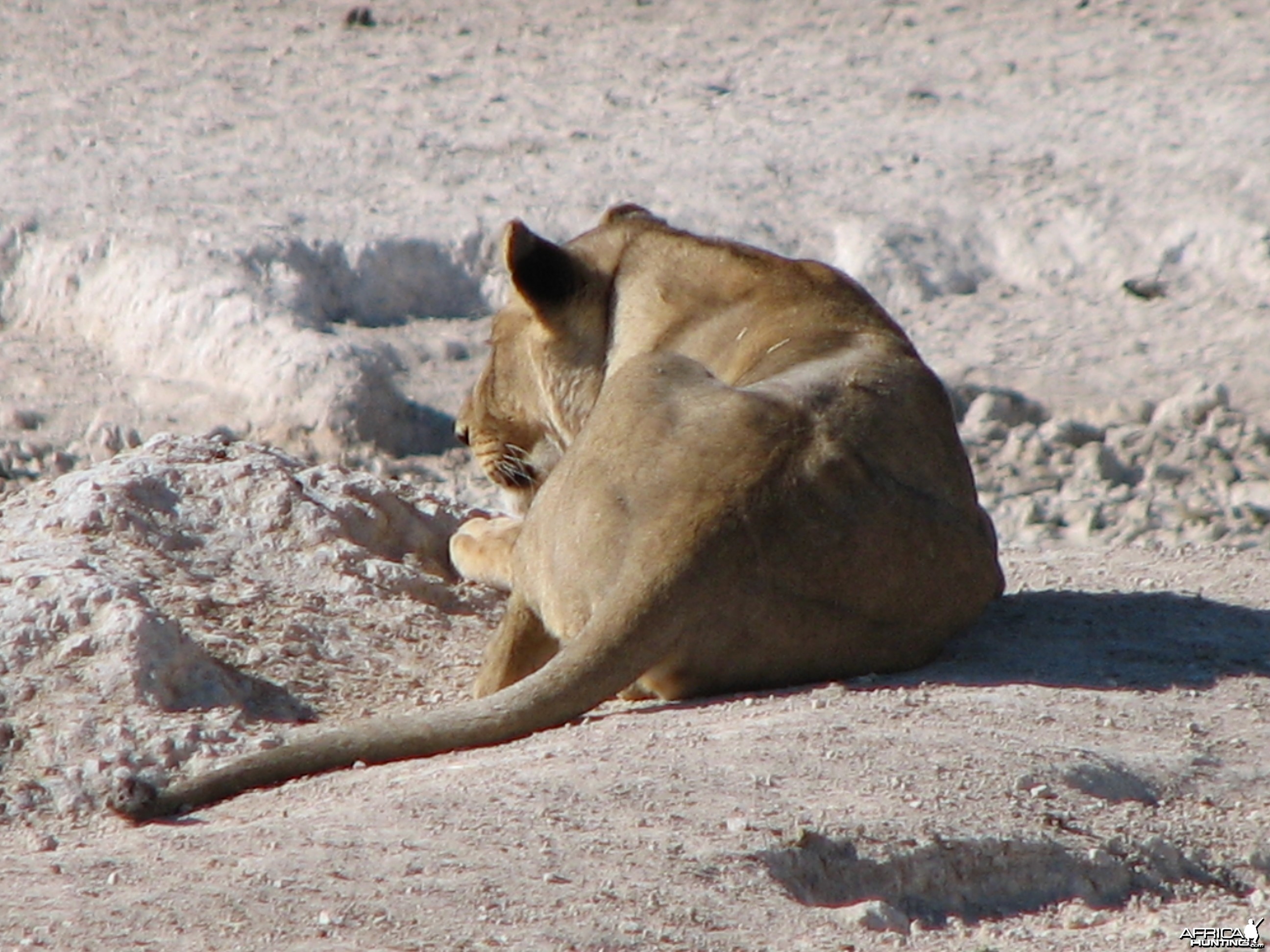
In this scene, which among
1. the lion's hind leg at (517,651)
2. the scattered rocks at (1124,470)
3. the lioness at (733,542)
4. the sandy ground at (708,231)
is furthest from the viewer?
the scattered rocks at (1124,470)

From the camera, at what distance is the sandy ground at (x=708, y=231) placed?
313 cm

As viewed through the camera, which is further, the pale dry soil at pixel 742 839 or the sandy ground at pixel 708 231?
the sandy ground at pixel 708 231

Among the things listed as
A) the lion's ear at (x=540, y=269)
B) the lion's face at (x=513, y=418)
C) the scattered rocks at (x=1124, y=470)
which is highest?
the lion's ear at (x=540, y=269)

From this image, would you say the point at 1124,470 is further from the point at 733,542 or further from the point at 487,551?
the point at 733,542

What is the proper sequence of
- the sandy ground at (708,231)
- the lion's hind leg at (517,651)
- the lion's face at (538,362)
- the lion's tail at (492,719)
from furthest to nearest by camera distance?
the lion's face at (538,362) < the lion's hind leg at (517,651) < the lion's tail at (492,719) < the sandy ground at (708,231)

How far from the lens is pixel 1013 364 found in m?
8.20

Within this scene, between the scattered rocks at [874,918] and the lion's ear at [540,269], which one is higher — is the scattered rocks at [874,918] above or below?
below

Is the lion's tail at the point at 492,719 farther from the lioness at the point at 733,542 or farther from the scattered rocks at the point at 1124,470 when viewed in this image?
the scattered rocks at the point at 1124,470

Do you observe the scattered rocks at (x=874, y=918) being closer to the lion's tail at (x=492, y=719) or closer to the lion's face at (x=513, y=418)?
the lion's tail at (x=492, y=719)

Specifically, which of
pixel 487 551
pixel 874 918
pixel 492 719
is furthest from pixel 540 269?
pixel 874 918

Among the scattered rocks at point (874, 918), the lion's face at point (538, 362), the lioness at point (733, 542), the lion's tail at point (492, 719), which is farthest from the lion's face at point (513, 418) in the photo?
the scattered rocks at point (874, 918)

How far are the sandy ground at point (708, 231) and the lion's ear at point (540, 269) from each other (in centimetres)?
120

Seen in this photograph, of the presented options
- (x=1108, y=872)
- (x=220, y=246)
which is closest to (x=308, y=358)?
(x=220, y=246)

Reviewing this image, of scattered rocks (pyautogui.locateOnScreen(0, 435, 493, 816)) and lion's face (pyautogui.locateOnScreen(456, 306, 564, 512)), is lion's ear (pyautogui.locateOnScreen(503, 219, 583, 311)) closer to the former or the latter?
lion's face (pyautogui.locateOnScreen(456, 306, 564, 512))
